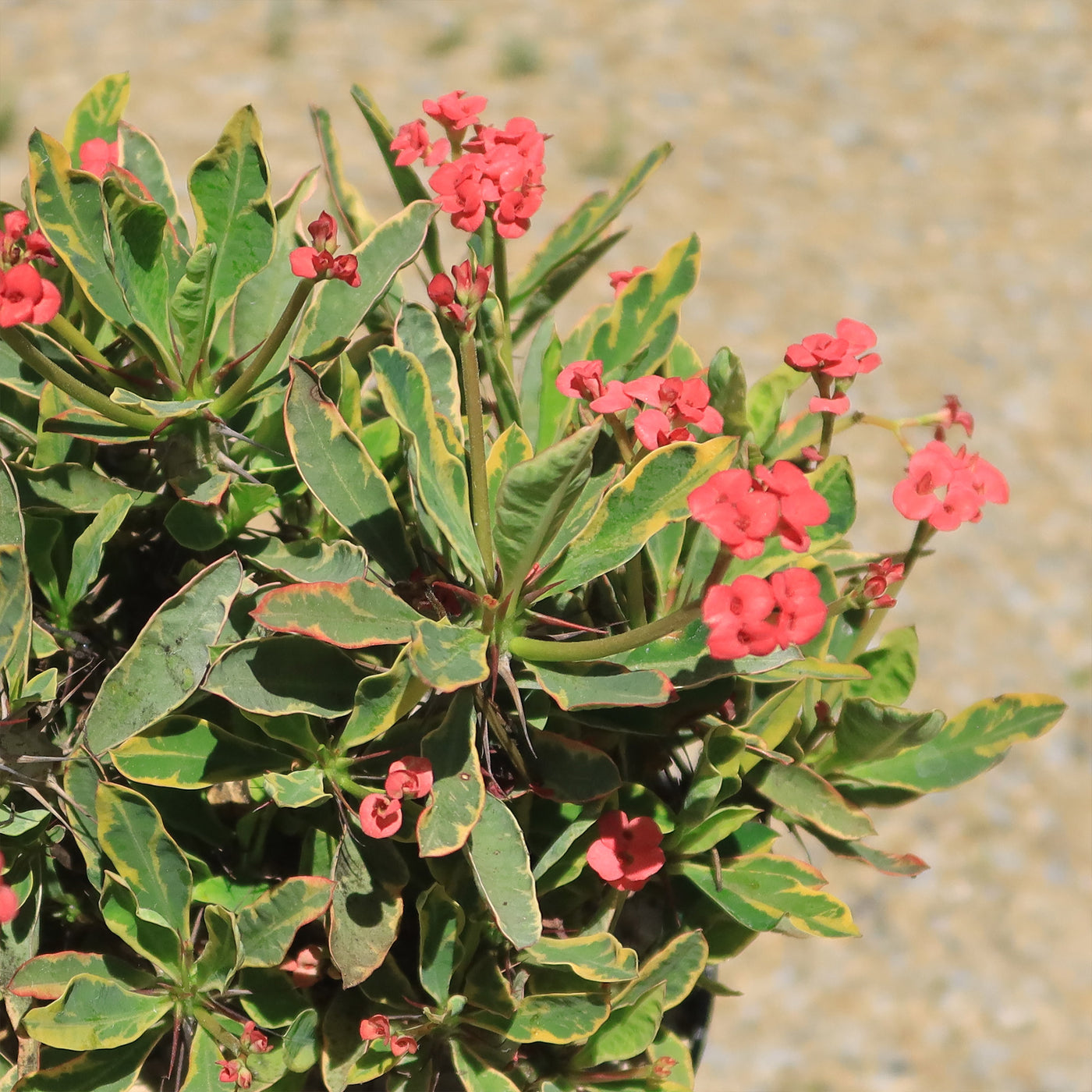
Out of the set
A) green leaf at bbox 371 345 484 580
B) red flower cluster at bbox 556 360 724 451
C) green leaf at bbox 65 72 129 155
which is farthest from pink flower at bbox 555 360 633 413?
green leaf at bbox 65 72 129 155

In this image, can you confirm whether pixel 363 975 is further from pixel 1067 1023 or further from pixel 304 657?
pixel 1067 1023

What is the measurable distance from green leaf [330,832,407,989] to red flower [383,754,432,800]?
0.33 feet

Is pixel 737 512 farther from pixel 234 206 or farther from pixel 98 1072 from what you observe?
pixel 98 1072

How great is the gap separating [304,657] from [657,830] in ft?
1.07

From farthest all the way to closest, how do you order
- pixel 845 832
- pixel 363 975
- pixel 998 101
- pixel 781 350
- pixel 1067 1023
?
1. pixel 998 101
2. pixel 781 350
3. pixel 1067 1023
4. pixel 845 832
5. pixel 363 975

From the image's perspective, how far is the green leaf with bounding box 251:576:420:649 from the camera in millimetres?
799

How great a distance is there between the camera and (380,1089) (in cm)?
117

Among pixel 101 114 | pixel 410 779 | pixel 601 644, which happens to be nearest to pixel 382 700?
pixel 410 779

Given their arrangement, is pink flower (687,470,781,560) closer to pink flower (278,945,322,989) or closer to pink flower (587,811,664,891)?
pink flower (587,811,664,891)

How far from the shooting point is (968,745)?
1.10 m

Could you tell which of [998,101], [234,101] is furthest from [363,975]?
[998,101]

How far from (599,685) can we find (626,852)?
0.63ft

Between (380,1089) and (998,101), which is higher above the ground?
(998,101)

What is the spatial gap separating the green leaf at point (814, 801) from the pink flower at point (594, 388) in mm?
361
